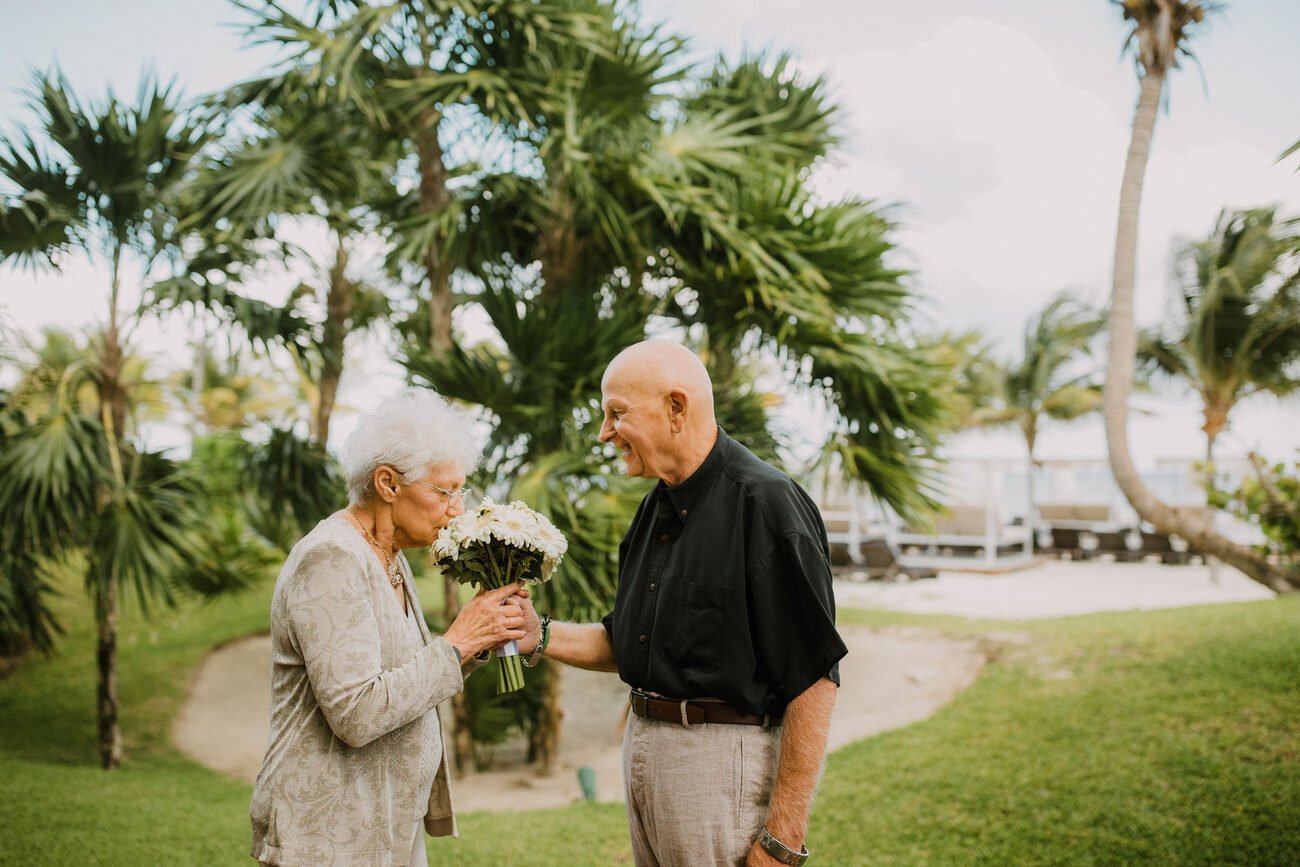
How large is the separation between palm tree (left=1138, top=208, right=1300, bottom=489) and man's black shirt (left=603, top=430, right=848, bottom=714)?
12.3m

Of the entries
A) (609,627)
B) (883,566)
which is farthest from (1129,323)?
(883,566)

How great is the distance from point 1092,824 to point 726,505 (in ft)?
13.1

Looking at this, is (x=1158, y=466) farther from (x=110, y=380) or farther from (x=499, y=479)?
(x=110, y=380)

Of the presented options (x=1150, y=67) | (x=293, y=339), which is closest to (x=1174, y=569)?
(x=1150, y=67)

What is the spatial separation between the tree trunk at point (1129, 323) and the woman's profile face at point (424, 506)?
21.4 ft

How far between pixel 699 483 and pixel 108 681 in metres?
7.24

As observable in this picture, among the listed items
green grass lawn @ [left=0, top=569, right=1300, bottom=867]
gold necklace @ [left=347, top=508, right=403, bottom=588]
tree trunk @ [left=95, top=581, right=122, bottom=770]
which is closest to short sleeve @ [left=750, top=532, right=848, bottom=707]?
gold necklace @ [left=347, top=508, right=403, bottom=588]

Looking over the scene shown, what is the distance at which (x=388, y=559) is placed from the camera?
248 cm

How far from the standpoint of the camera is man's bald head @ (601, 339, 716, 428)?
2502 mm

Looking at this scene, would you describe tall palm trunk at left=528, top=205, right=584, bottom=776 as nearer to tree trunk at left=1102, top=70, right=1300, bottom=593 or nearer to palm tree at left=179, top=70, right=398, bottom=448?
palm tree at left=179, top=70, right=398, bottom=448

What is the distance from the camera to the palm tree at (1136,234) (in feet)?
24.5

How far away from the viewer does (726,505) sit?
2.44 metres

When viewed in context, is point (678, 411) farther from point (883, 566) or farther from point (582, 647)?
point (883, 566)

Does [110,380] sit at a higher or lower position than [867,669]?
higher
